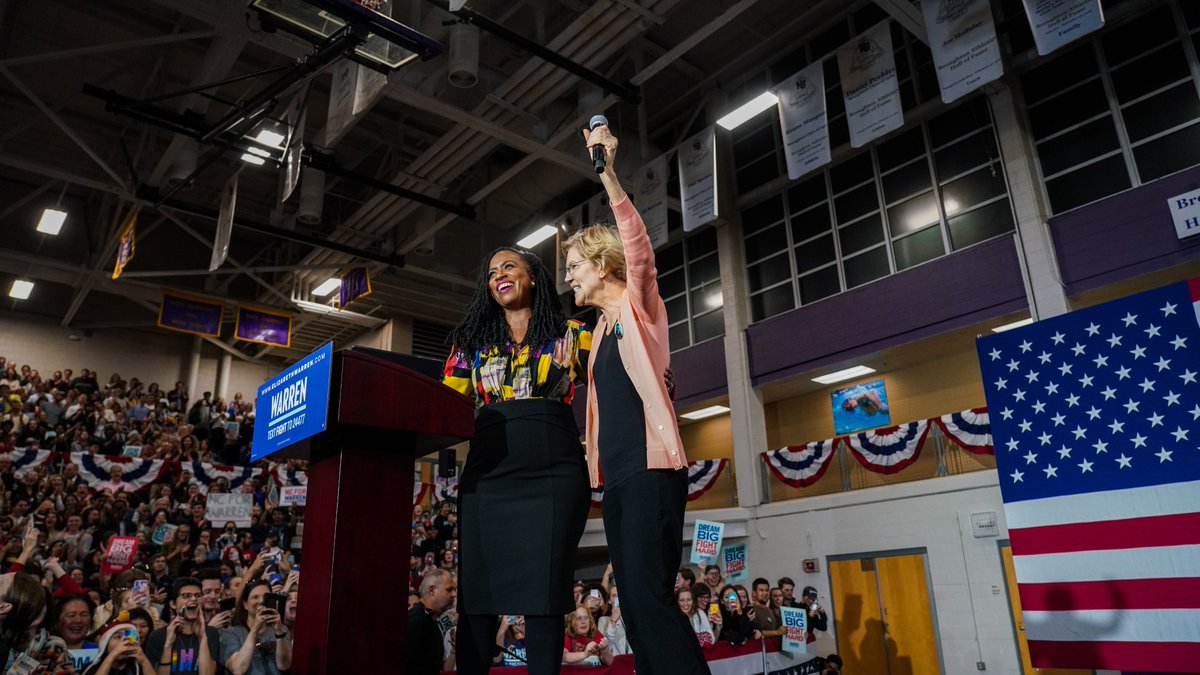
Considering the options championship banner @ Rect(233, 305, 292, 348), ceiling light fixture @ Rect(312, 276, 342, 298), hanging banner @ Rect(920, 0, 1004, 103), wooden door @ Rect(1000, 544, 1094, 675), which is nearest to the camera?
hanging banner @ Rect(920, 0, 1004, 103)

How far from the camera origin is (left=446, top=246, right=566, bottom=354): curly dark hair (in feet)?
7.51

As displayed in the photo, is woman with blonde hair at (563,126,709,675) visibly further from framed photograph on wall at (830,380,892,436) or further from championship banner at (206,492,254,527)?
framed photograph on wall at (830,380,892,436)

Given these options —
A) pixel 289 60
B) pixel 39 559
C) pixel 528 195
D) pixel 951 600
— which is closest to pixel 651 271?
pixel 39 559

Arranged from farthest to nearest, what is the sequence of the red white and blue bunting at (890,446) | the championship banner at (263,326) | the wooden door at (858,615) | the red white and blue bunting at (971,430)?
the championship banner at (263,326), the wooden door at (858,615), the red white and blue bunting at (890,446), the red white and blue bunting at (971,430)

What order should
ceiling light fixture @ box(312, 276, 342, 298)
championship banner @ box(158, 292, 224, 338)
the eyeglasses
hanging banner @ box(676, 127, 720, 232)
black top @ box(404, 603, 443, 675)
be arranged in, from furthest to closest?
championship banner @ box(158, 292, 224, 338)
ceiling light fixture @ box(312, 276, 342, 298)
hanging banner @ box(676, 127, 720, 232)
black top @ box(404, 603, 443, 675)
the eyeglasses

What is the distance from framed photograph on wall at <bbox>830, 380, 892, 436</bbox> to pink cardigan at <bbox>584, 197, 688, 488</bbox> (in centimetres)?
1352

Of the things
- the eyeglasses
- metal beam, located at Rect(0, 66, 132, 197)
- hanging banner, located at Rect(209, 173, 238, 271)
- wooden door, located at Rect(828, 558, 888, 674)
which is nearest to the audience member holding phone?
the eyeglasses

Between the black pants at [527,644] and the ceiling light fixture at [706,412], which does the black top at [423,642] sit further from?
the ceiling light fixture at [706,412]

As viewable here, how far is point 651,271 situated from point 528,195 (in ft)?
45.8

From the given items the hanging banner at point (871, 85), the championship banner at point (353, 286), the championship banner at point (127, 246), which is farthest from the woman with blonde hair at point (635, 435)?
the championship banner at point (353, 286)

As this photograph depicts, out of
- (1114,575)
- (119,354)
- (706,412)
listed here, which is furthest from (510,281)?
(119,354)

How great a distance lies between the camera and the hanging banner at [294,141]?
33.6 ft

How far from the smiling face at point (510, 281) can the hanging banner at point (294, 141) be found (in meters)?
8.62

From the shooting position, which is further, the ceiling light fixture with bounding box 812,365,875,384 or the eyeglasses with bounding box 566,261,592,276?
the ceiling light fixture with bounding box 812,365,875,384
